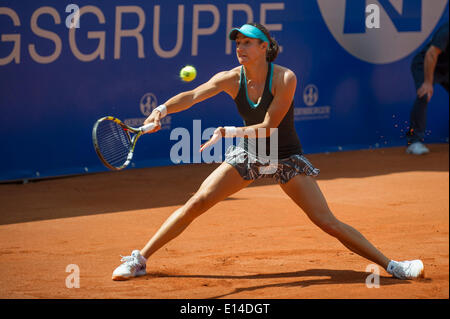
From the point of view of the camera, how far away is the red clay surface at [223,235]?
14.4 feet

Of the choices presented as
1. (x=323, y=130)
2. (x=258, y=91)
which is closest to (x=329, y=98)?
(x=323, y=130)

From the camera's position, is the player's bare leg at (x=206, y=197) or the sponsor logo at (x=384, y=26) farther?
the sponsor logo at (x=384, y=26)

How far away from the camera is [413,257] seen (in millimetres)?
5086

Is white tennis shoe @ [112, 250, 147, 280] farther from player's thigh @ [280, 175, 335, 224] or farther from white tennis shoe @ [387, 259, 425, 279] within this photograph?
white tennis shoe @ [387, 259, 425, 279]

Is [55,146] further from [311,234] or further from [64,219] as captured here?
[311,234]

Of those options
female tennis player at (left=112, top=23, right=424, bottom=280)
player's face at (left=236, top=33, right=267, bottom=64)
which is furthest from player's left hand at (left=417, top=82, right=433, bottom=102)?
player's face at (left=236, top=33, right=267, bottom=64)

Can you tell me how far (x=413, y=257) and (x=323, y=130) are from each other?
4391 millimetres

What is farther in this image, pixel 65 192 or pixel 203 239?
pixel 65 192

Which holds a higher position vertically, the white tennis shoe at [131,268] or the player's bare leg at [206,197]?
the player's bare leg at [206,197]

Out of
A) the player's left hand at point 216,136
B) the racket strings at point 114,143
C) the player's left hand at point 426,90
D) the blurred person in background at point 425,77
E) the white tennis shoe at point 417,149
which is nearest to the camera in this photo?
the player's left hand at point 216,136

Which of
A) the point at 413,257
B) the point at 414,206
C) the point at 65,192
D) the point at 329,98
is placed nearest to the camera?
the point at 413,257

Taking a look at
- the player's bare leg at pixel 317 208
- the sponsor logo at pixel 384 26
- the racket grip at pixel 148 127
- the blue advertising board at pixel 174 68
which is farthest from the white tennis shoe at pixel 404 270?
the sponsor logo at pixel 384 26

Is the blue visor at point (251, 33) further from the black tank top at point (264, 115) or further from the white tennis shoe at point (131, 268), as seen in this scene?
the white tennis shoe at point (131, 268)

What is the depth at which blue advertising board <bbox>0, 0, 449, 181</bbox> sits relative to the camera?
24.8 feet
